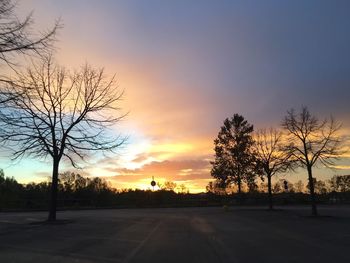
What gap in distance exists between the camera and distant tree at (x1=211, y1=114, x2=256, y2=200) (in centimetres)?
7981

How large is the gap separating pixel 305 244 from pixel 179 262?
6.14m

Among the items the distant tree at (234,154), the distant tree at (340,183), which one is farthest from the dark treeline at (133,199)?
the distant tree at (340,183)

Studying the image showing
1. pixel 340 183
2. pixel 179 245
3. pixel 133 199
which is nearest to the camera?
pixel 179 245

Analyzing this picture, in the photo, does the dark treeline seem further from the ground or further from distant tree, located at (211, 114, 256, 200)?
the ground

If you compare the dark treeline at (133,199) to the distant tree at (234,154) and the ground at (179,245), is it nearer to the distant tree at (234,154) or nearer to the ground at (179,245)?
the distant tree at (234,154)

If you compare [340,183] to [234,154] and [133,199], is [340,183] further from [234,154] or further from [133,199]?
[133,199]

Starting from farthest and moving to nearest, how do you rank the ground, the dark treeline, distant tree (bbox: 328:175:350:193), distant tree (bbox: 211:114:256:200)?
1. distant tree (bbox: 328:175:350:193)
2. distant tree (bbox: 211:114:256:200)
3. the dark treeline
4. the ground

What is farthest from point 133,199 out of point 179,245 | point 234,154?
point 179,245

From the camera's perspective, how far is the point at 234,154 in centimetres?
8062

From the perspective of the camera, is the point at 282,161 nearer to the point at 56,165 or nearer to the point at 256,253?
the point at 56,165

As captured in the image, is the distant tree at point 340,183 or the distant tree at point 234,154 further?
the distant tree at point 340,183

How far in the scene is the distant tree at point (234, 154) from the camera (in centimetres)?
7981

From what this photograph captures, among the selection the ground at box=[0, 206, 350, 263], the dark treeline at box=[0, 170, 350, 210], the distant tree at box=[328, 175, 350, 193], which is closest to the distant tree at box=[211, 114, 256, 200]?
the dark treeline at box=[0, 170, 350, 210]

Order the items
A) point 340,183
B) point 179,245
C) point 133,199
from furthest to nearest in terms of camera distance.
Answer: point 340,183
point 133,199
point 179,245
